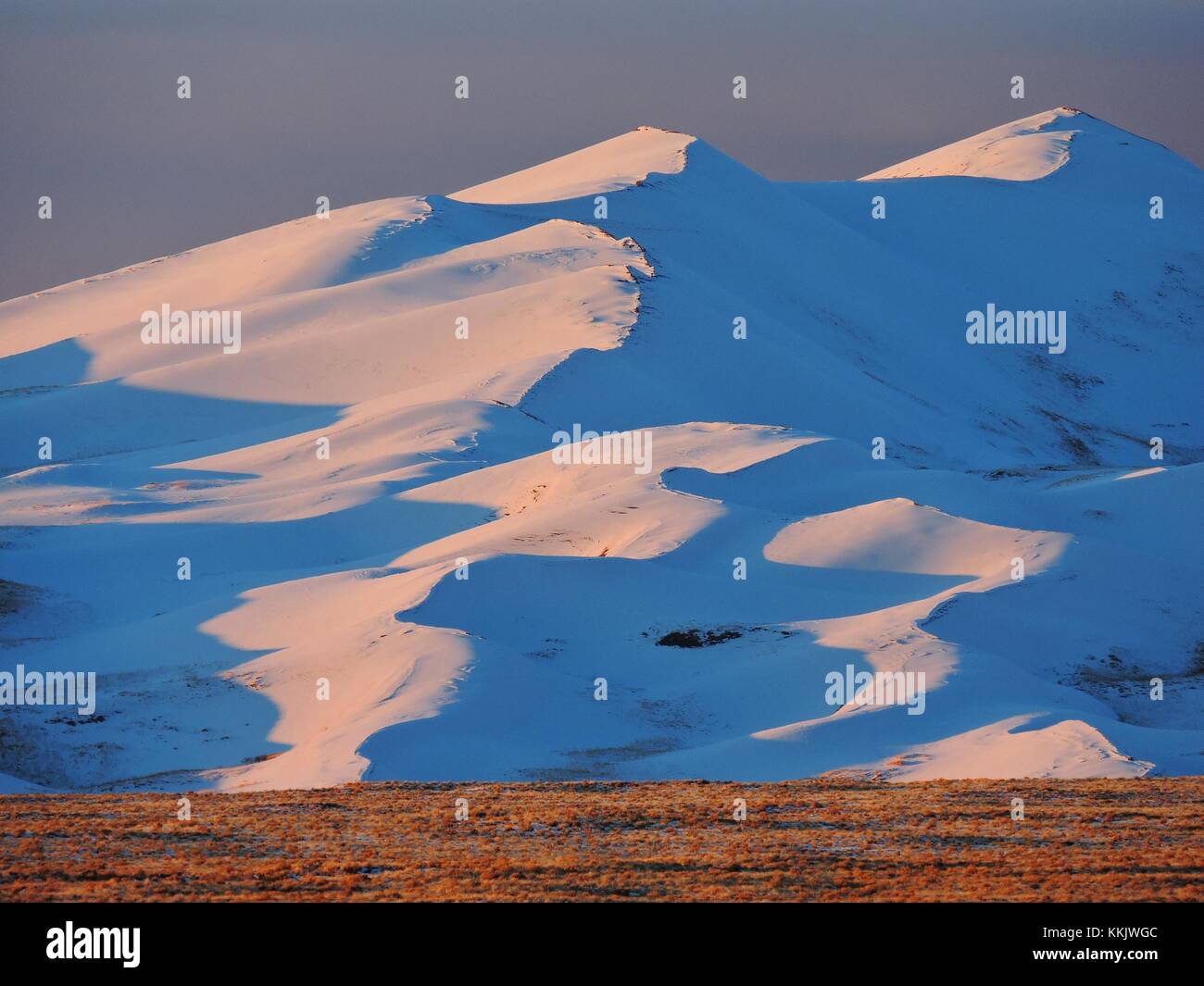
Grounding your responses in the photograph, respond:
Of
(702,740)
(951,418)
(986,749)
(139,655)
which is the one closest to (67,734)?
(139,655)

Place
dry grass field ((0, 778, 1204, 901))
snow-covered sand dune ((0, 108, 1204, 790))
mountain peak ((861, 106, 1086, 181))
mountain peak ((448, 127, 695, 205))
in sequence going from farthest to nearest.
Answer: mountain peak ((861, 106, 1086, 181)) < mountain peak ((448, 127, 695, 205)) < snow-covered sand dune ((0, 108, 1204, 790)) < dry grass field ((0, 778, 1204, 901))

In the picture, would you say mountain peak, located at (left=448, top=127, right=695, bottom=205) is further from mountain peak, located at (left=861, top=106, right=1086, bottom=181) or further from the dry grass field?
the dry grass field

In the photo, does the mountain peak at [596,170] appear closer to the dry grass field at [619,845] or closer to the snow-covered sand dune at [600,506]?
the snow-covered sand dune at [600,506]

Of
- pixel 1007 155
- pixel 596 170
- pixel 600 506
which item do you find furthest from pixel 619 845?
pixel 1007 155

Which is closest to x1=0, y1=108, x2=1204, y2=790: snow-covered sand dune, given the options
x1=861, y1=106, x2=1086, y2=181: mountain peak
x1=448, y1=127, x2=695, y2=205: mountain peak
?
x1=448, y1=127, x2=695, y2=205: mountain peak

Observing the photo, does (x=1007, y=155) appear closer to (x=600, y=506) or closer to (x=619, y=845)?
(x=600, y=506)

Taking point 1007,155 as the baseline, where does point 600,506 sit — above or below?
below
